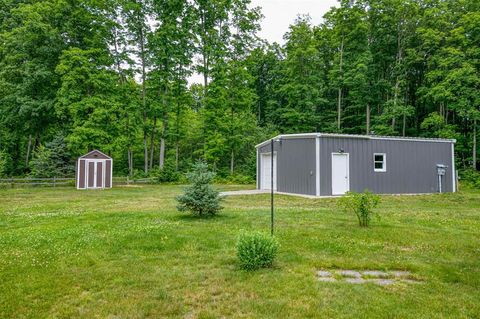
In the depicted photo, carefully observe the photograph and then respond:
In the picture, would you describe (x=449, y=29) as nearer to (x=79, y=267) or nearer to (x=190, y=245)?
(x=190, y=245)

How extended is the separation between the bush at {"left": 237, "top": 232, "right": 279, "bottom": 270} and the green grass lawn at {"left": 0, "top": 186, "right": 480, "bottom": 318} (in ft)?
0.56

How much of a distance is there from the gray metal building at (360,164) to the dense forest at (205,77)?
828 centimetres

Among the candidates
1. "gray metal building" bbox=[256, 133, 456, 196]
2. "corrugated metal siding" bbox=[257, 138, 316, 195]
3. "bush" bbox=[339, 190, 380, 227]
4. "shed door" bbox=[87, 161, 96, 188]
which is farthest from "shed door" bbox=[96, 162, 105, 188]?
"bush" bbox=[339, 190, 380, 227]

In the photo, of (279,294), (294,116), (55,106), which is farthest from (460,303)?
(294,116)

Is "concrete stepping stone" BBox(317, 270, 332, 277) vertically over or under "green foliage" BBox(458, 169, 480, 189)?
under

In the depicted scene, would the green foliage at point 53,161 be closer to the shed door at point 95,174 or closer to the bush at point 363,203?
Answer: the shed door at point 95,174

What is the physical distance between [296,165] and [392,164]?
15.3 ft

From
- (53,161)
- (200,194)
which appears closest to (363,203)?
(200,194)

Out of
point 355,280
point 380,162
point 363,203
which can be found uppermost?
point 380,162

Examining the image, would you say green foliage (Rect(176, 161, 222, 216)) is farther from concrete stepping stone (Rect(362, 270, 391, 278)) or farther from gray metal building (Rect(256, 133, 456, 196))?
gray metal building (Rect(256, 133, 456, 196))

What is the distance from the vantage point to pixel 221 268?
14.6 feet

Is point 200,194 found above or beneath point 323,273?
above

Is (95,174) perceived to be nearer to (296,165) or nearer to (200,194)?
(296,165)

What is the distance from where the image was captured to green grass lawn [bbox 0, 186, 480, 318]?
324cm
